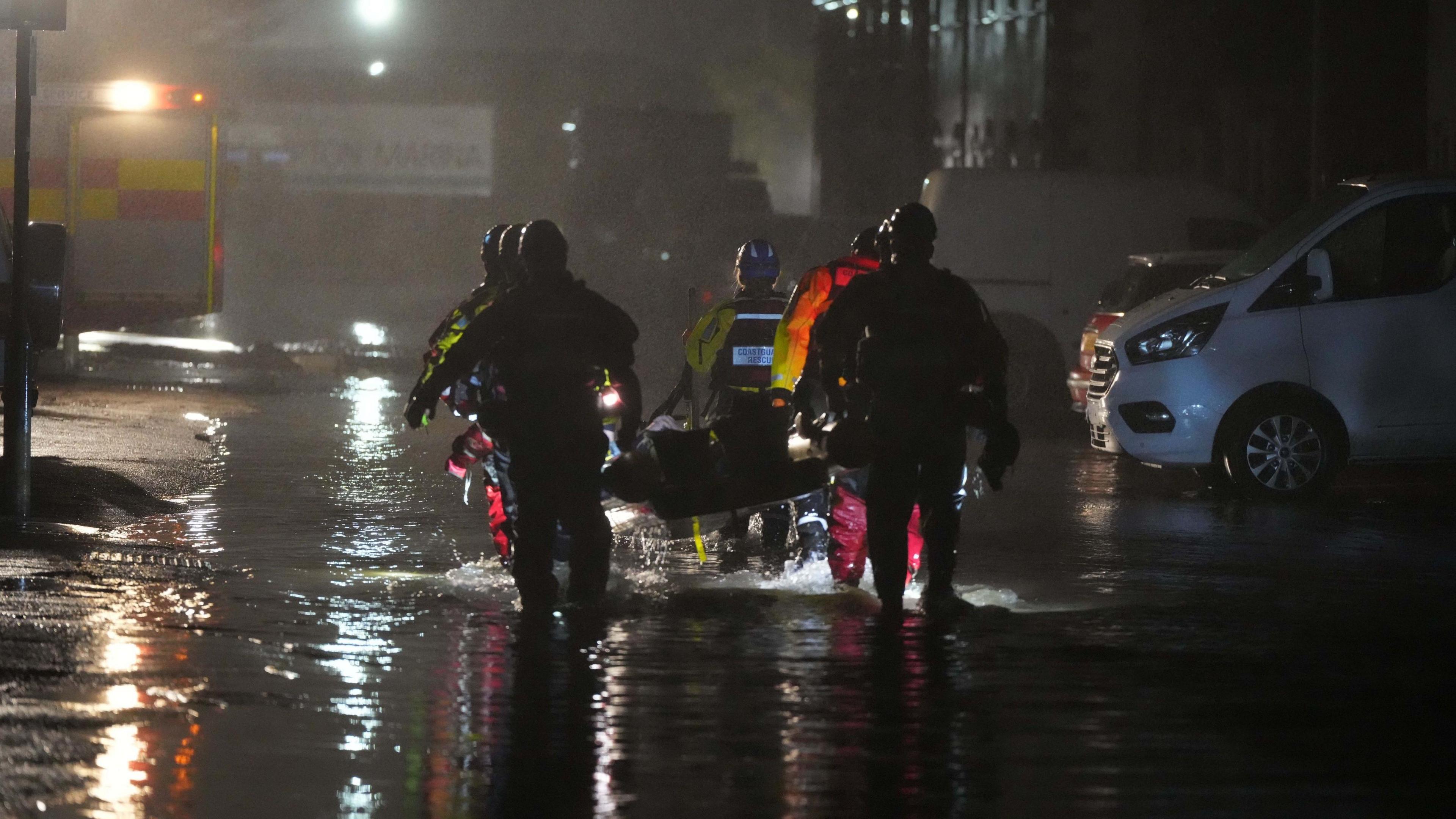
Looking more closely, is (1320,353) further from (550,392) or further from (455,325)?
(550,392)

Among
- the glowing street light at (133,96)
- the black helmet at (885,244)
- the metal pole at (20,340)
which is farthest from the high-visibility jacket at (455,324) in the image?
the glowing street light at (133,96)

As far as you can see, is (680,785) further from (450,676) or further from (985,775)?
(450,676)

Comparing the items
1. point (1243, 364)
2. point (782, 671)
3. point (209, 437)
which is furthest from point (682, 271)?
point (782, 671)

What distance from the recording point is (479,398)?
341 inches

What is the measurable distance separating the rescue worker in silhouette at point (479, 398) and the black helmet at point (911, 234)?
154 centimetres

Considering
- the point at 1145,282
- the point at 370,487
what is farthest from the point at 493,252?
the point at 1145,282

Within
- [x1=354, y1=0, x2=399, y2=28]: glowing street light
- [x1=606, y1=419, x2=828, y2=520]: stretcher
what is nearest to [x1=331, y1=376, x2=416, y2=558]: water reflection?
[x1=606, y1=419, x2=828, y2=520]: stretcher

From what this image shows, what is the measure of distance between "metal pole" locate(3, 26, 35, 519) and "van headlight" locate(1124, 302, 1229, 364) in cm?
629

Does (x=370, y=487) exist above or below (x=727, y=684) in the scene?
above

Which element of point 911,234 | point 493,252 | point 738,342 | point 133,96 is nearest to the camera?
point 911,234

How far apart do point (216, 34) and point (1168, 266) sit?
152 feet

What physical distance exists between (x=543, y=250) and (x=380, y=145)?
5459 centimetres

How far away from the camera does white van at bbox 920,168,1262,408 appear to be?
17.8m

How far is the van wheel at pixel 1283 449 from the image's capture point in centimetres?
1261
